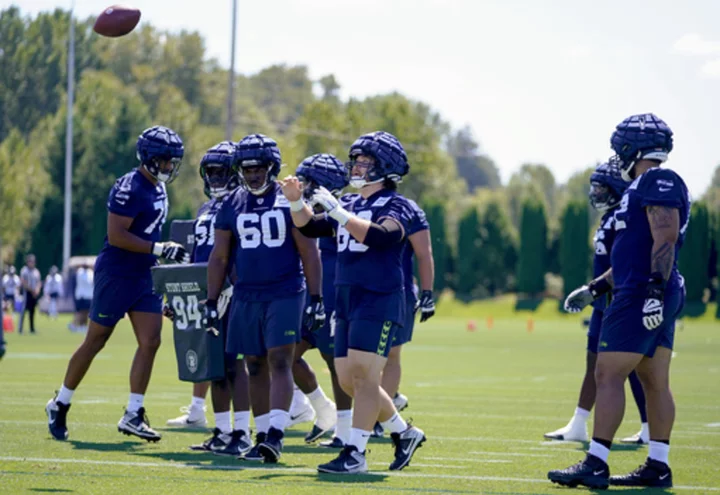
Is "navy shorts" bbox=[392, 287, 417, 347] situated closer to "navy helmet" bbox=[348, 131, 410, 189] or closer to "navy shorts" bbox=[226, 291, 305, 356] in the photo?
"navy shorts" bbox=[226, 291, 305, 356]

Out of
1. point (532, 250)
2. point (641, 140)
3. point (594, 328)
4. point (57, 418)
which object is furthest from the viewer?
point (532, 250)

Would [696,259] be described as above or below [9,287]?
above

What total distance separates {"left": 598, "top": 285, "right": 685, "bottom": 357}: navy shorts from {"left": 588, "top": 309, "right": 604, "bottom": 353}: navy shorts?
251 centimetres

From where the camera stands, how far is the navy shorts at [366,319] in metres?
8.33

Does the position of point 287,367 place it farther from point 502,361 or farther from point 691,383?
point 502,361

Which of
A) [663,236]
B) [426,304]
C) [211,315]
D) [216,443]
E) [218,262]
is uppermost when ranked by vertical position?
[663,236]

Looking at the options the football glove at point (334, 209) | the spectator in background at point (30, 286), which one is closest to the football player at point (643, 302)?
the football glove at point (334, 209)

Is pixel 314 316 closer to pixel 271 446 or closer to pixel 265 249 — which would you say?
pixel 265 249

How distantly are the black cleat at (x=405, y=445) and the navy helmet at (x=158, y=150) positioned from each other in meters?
2.93

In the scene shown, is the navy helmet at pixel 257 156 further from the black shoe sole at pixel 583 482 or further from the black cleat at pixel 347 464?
the black shoe sole at pixel 583 482

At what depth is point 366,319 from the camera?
8336 millimetres

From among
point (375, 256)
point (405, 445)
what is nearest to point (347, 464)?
point (405, 445)

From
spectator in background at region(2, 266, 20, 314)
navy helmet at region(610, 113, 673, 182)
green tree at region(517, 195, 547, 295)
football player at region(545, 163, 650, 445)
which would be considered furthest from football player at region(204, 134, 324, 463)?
green tree at region(517, 195, 547, 295)

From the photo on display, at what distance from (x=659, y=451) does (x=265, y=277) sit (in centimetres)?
271
